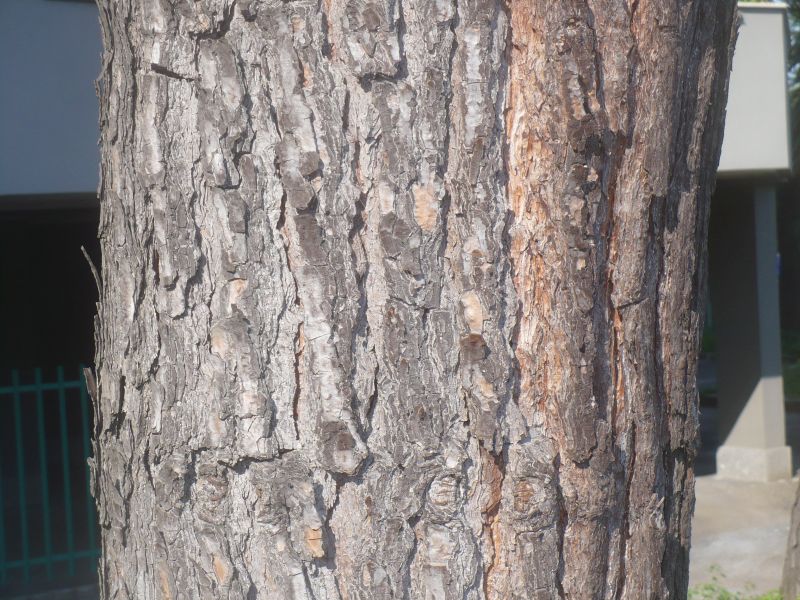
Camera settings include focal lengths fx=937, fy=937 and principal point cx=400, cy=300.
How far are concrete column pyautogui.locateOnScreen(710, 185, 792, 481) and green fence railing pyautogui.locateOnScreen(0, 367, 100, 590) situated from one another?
19.1 ft

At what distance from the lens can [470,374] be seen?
115 centimetres

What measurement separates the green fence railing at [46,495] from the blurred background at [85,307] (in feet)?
0.09

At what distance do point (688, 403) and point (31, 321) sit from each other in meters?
15.1

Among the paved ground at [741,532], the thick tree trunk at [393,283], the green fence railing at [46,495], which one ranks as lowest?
the paved ground at [741,532]

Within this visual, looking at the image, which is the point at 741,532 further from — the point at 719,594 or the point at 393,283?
the point at 393,283

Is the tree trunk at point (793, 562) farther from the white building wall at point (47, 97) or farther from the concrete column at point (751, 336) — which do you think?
the white building wall at point (47, 97)

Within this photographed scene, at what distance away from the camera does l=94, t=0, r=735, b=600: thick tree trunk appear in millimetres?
1140

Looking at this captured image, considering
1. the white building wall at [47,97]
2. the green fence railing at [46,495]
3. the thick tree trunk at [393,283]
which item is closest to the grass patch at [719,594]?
the green fence railing at [46,495]

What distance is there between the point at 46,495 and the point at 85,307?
28.7 feet

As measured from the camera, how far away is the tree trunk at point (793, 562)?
16.4 ft

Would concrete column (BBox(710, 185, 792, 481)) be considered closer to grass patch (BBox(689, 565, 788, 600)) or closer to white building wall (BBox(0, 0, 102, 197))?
grass patch (BBox(689, 565, 788, 600))

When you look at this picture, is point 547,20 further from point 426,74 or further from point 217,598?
point 217,598

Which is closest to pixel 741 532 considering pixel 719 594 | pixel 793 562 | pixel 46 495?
pixel 719 594

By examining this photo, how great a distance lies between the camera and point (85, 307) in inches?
574
